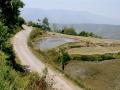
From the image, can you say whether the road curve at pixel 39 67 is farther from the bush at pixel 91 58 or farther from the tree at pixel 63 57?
the bush at pixel 91 58

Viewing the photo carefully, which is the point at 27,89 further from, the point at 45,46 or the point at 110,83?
the point at 45,46

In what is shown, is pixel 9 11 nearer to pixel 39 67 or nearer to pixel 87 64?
pixel 39 67

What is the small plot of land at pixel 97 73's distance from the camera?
42031mm

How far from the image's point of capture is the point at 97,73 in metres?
49.8

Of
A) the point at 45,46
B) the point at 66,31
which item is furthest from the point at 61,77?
the point at 66,31

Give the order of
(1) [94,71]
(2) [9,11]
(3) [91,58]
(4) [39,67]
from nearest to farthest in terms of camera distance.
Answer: (2) [9,11] → (4) [39,67] → (1) [94,71] → (3) [91,58]

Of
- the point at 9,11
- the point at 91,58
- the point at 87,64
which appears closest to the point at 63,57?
the point at 87,64

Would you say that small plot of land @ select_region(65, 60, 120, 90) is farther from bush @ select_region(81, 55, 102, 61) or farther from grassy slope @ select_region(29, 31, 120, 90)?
bush @ select_region(81, 55, 102, 61)

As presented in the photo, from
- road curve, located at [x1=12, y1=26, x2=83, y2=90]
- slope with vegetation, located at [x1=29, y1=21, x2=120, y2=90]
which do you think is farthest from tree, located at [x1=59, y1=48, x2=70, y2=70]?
road curve, located at [x1=12, y1=26, x2=83, y2=90]

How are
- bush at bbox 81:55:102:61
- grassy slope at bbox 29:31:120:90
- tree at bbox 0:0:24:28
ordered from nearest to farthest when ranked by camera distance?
1. tree at bbox 0:0:24:28
2. grassy slope at bbox 29:31:120:90
3. bush at bbox 81:55:102:61

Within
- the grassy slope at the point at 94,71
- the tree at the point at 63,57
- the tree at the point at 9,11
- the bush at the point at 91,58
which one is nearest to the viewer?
the tree at the point at 9,11

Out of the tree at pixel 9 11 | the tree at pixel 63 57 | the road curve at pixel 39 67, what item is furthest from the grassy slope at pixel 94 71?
the tree at pixel 9 11

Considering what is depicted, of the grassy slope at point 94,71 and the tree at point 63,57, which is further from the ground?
the tree at point 63,57

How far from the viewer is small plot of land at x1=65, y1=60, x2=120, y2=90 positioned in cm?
4203
